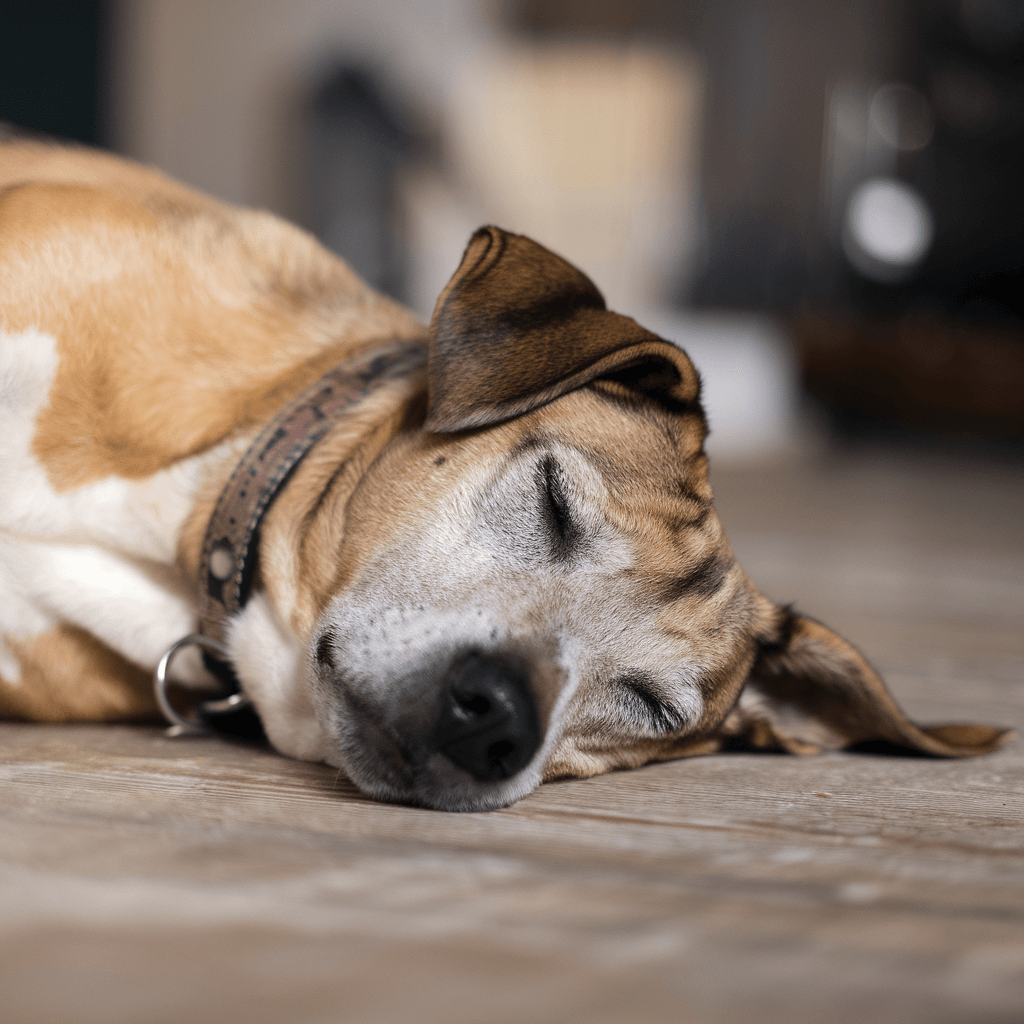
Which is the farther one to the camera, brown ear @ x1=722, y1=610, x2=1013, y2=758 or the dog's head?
brown ear @ x1=722, y1=610, x2=1013, y2=758

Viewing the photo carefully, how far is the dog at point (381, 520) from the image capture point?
164cm

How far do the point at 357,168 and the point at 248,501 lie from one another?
964 centimetres

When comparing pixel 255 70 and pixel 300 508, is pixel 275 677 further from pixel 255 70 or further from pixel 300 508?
pixel 255 70

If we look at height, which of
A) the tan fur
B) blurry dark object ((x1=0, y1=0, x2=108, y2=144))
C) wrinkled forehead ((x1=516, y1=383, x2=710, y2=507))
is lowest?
the tan fur

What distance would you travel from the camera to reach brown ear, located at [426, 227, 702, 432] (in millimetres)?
1644

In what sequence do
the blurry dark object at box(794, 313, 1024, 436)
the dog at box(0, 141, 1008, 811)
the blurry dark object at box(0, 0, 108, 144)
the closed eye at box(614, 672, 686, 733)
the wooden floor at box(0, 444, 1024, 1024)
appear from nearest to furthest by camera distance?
the wooden floor at box(0, 444, 1024, 1024)
the dog at box(0, 141, 1008, 811)
the closed eye at box(614, 672, 686, 733)
the blurry dark object at box(0, 0, 108, 144)
the blurry dark object at box(794, 313, 1024, 436)

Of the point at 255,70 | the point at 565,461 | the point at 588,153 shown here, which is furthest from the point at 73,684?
the point at 588,153

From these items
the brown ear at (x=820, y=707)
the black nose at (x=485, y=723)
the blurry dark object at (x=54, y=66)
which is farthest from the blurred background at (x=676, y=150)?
Result: the black nose at (x=485, y=723)

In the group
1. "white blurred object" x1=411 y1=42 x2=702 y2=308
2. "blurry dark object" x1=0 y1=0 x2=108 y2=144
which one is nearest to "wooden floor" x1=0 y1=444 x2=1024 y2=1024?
"blurry dark object" x1=0 y1=0 x2=108 y2=144

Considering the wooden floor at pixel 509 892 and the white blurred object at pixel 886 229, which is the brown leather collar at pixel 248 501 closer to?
the wooden floor at pixel 509 892

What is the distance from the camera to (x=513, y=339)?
167 cm

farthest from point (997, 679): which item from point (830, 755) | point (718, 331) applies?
point (718, 331)

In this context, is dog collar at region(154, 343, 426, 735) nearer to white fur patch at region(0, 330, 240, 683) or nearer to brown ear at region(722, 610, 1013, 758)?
white fur patch at region(0, 330, 240, 683)

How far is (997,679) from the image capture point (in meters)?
2.62
